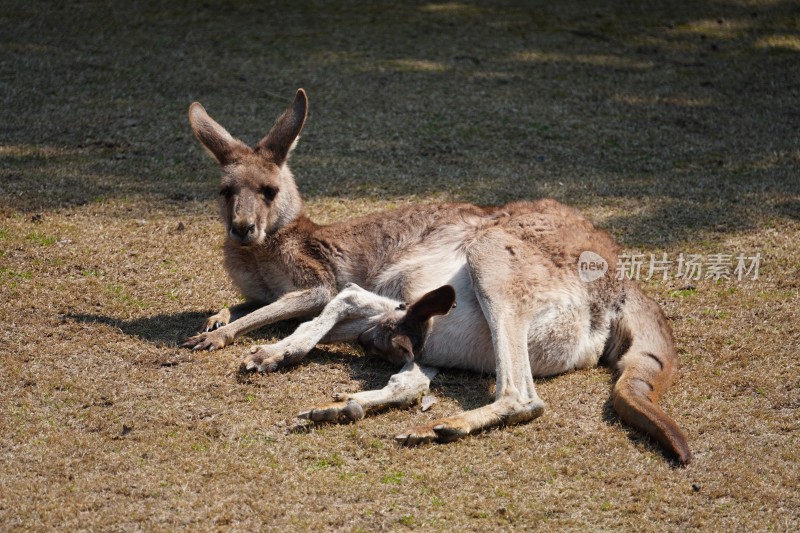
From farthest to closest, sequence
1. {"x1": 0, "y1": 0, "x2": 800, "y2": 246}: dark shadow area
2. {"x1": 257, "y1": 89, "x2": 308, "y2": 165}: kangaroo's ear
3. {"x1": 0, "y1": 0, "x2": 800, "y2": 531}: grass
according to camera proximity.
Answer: {"x1": 0, "y1": 0, "x2": 800, "y2": 246}: dark shadow area
{"x1": 257, "y1": 89, "x2": 308, "y2": 165}: kangaroo's ear
{"x1": 0, "y1": 0, "x2": 800, "y2": 531}: grass

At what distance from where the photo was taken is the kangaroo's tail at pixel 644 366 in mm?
3920

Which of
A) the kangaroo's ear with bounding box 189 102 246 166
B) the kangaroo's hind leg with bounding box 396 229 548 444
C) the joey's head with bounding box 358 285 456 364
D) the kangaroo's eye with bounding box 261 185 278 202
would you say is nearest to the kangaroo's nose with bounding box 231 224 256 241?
the kangaroo's eye with bounding box 261 185 278 202

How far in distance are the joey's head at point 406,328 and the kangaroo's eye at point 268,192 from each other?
3.20ft

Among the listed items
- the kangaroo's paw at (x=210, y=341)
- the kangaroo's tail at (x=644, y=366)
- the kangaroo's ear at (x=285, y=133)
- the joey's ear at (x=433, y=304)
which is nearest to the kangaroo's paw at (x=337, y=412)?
the joey's ear at (x=433, y=304)

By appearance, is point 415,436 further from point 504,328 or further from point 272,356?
point 272,356

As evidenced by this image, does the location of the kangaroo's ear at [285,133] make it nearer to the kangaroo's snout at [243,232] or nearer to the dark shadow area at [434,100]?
the kangaroo's snout at [243,232]

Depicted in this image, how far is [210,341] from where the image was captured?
4.74m

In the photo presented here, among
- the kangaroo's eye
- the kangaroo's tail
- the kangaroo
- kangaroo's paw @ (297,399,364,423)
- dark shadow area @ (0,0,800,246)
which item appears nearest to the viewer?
the kangaroo's tail

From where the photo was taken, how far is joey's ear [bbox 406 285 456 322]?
4438mm

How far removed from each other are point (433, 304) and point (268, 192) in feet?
4.11

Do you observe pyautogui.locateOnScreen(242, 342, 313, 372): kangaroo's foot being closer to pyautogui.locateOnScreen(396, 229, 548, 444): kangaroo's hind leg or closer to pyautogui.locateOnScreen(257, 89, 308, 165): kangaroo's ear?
pyautogui.locateOnScreen(396, 229, 548, 444): kangaroo's hind leg

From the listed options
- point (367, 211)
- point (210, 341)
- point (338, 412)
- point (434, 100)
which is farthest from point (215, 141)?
point (434, 100)

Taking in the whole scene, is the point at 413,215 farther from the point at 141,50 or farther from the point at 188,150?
the point at 141,50

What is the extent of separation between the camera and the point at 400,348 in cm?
454
